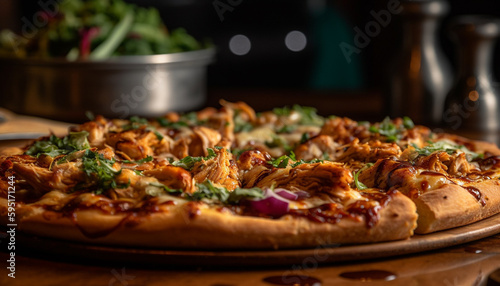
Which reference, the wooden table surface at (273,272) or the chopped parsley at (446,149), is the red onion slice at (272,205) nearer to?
the wooden table surface at (273,272)

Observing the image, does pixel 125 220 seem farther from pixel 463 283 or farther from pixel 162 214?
pixel 463 283

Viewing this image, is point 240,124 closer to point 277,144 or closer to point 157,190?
point 277,144

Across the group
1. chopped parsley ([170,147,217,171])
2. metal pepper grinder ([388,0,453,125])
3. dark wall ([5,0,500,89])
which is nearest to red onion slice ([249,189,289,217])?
chopped parsley ([170,147,217,171])

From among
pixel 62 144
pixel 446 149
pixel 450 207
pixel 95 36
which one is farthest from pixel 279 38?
pixel 450 207

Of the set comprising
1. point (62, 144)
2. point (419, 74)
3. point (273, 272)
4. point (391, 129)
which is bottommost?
point (273, 272)

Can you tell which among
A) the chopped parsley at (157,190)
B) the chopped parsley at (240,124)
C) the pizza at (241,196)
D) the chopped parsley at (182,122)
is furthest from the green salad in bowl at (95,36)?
the chopped parsley at (157,190)

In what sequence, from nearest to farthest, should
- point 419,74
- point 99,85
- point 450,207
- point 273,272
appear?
point 273,272
point 450,207
point 99,85
point 419,74

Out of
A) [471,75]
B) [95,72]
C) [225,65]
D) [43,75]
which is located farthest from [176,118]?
[225,65]

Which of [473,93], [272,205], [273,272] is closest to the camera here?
[273,272]
